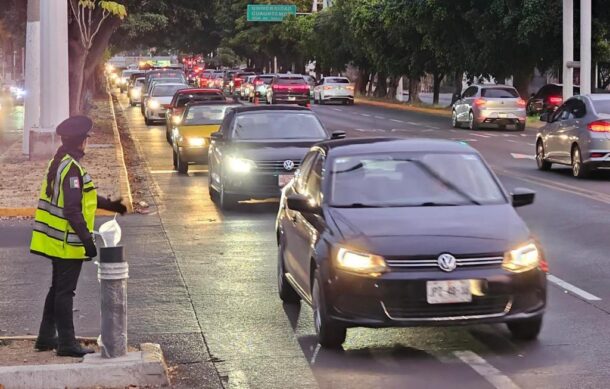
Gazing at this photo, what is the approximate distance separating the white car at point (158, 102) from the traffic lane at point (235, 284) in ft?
71.0

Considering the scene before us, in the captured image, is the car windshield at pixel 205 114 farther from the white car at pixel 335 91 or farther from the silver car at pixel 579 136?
the white car at pixel 335 91

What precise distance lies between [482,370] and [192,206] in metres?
10.9

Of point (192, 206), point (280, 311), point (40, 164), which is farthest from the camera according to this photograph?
point (40, 164)

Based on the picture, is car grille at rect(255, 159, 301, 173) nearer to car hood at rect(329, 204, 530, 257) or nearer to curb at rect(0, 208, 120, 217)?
curb at rect(0, 208, 120, 217)

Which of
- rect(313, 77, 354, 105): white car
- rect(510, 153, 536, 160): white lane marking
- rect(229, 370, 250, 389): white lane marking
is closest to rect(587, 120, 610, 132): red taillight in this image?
rect(510, 153, 536, 160): white lane marking

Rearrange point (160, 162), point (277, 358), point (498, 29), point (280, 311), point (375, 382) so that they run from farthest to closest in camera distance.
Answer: point (498, 29), point (160, 162), point (280, 311), point (277, 358), point (375, 382)

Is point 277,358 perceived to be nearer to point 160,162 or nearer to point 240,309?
point 240,309

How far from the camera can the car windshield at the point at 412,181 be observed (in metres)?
8.78

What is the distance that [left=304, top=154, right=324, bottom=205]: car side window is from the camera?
9105mm

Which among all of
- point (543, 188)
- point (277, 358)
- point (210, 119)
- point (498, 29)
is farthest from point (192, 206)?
point (498, 29)

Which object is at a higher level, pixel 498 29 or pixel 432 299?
pixel 498 29

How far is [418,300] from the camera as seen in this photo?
7.70m

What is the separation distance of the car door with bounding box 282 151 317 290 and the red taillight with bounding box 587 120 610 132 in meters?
11.6

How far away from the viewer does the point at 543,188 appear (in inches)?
766
